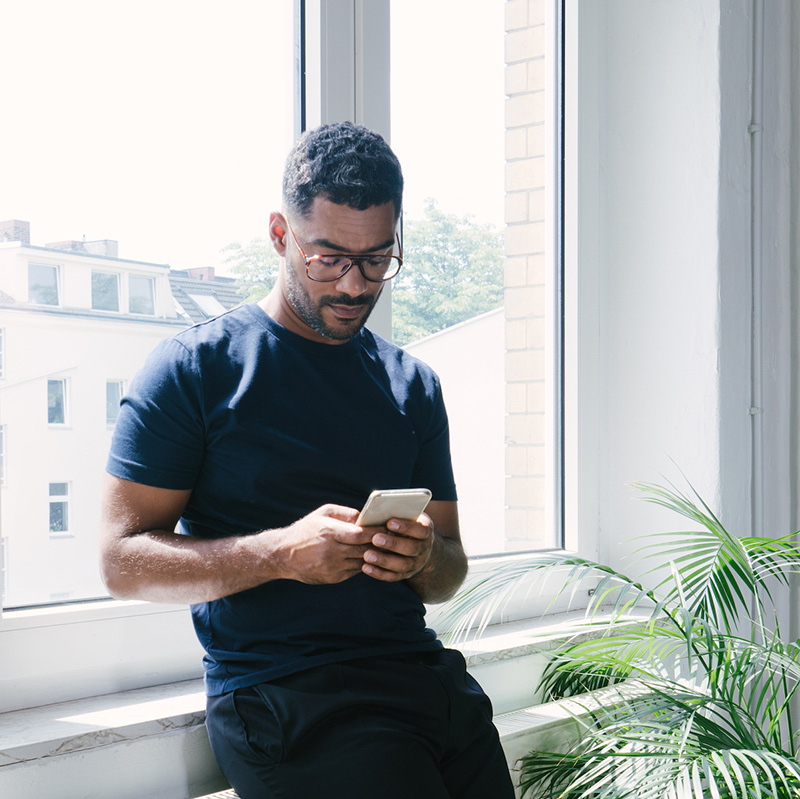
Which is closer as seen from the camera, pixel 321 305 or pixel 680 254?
pixel 321 305

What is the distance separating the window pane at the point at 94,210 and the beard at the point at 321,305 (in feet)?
1.15

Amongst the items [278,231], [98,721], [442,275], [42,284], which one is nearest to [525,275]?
[442,275]

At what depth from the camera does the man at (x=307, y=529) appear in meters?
1.23

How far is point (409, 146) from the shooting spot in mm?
2045

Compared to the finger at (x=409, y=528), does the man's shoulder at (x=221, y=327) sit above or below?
above

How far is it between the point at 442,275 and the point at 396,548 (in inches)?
41.1

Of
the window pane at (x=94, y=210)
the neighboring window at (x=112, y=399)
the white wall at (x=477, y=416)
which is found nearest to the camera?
the window pane at (x=94, y=210)

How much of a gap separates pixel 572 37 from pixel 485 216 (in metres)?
0.57

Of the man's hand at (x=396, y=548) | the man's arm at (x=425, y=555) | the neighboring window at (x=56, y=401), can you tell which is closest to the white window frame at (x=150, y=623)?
the neighboring window at (x=56, y=401)

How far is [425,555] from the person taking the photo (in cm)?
126

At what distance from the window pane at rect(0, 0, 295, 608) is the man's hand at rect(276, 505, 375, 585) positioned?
0.50 metres

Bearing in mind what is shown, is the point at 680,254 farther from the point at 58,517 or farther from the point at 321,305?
the point at 58,517

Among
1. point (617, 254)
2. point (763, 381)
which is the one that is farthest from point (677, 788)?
point (617, 254)

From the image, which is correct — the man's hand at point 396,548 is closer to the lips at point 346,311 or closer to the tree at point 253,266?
the lips at point 346,311
